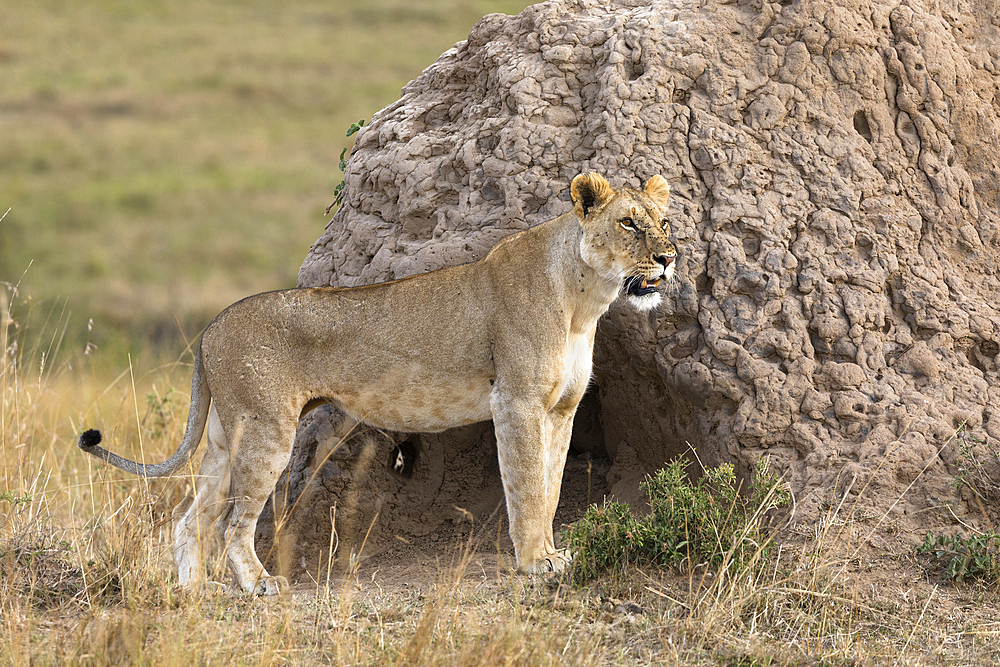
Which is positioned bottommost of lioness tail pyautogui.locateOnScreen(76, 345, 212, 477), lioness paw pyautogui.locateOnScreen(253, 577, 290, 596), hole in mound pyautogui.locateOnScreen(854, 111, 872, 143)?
lioness paw pyautogui.locateOnScreen(253, 577, 290, 596)

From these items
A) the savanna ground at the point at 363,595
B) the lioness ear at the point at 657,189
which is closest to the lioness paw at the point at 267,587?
the savanna ground at the point at 363,595

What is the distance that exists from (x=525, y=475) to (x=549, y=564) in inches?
19.5

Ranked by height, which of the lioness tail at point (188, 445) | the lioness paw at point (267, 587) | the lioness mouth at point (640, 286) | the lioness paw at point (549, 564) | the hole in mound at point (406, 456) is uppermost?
the lioness mouth at point (640, 286)

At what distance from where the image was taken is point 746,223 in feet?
21.0

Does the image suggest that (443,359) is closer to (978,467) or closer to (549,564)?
(549,564)

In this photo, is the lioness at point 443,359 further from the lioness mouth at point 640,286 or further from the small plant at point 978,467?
the small plant at point 978,467

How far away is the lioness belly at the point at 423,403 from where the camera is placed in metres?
6.06

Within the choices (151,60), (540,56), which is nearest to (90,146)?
(151,60)

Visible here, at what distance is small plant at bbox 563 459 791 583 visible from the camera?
210 inches

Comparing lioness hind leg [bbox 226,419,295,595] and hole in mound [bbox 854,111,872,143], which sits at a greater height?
hole in mound [bbox 854,111,872,143]

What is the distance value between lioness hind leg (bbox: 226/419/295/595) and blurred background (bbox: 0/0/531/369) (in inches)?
439

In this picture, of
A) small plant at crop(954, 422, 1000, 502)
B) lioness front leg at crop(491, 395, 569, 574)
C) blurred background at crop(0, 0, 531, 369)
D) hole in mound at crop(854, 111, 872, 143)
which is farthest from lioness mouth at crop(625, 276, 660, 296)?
blurred background at crop(0, 0, 531, 369)

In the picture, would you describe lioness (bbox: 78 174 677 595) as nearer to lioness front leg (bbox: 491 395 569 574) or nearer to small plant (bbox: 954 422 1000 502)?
lioness front leg (bbox: 491 395 569 574)

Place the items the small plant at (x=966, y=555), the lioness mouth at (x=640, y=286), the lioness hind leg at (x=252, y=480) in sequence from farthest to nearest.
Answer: the lioness hind leg at (x=252, y=480), the lioness mouth at (x=640, y=286), the small plant at (x=966, y=555)
